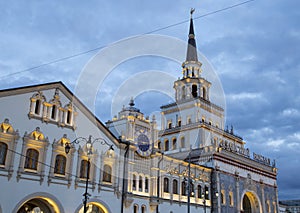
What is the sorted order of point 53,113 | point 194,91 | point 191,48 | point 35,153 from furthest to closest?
point 191,48 → point 194,91 → point 53,113 → point 35,153

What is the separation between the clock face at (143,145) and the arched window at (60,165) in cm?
913

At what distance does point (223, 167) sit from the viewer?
5316 cm

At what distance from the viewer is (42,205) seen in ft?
106

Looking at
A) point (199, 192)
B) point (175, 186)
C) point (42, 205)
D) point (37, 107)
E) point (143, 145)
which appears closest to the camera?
point (42, 205)

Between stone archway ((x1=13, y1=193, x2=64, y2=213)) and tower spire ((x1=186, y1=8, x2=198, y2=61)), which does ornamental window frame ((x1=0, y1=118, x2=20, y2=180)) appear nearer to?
stone archway ((x1=13, y1=193, x2=64, y2=213))

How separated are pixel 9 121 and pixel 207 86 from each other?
134ft

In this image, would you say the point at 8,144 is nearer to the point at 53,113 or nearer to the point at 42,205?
the point at 53,113

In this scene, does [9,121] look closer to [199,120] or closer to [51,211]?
[51,211]

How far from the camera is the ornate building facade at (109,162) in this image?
30.2 meters

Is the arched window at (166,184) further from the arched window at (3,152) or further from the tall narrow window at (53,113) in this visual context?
the arched window at (3,152)

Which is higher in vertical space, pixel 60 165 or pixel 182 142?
pixel 182 142

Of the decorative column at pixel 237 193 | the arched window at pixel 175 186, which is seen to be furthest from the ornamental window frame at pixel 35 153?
the decorative column at pixel 237 193

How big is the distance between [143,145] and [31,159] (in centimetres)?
1355

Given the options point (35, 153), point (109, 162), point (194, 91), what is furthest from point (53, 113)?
point (194, 91)
